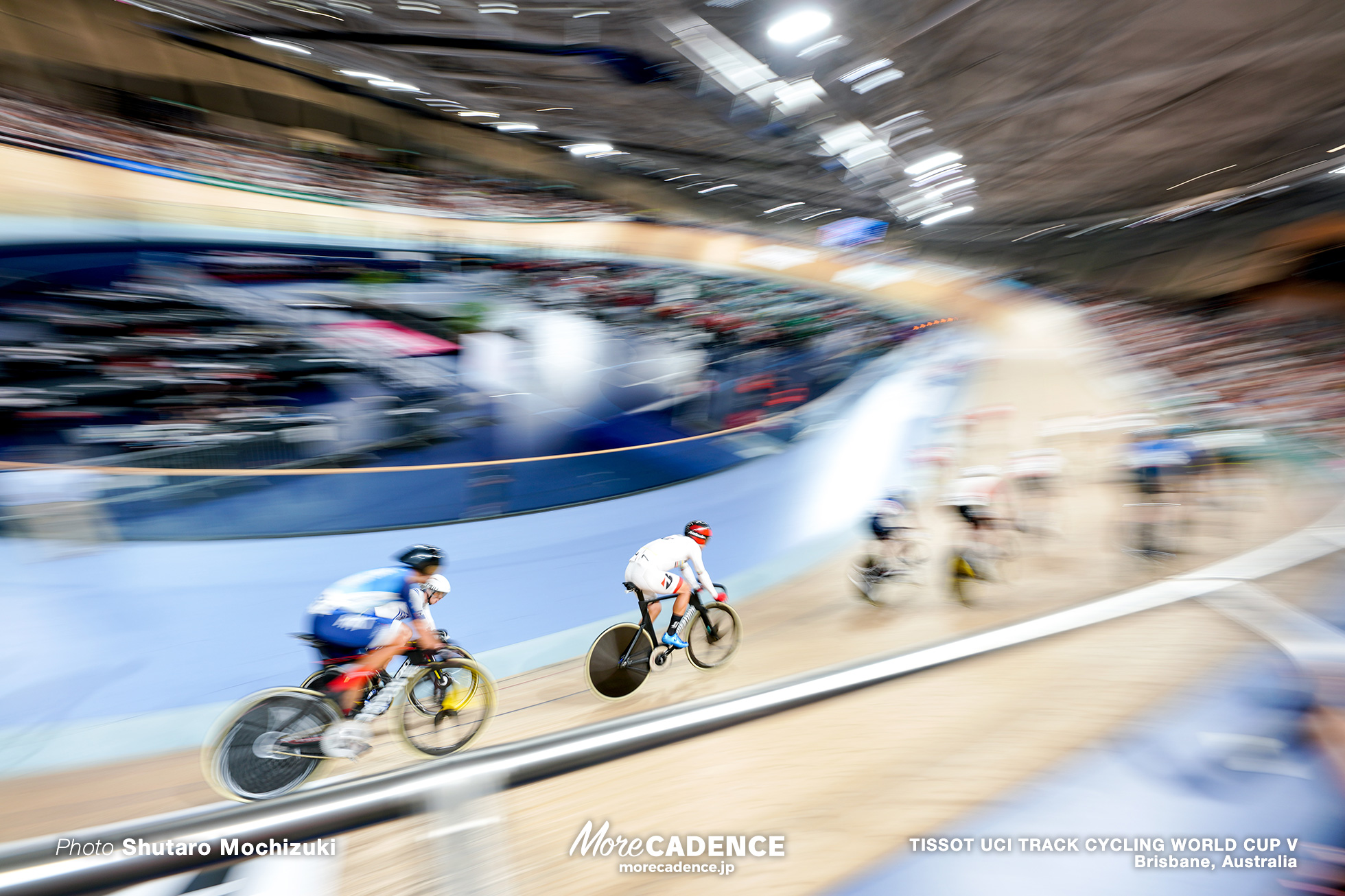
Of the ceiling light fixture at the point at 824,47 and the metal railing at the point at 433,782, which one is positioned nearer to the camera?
the metal railing at the point at 433,782

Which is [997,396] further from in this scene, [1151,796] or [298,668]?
[298,668]

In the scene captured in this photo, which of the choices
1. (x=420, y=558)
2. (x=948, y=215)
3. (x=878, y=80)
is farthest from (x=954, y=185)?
(x=420, y=558)

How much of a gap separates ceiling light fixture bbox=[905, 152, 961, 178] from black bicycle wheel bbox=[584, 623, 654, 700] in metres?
8.16

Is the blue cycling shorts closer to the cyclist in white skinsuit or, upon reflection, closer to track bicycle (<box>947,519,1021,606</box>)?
track bicycle (<box>947,519,1021,606</box>)

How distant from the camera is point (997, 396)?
8.33 m

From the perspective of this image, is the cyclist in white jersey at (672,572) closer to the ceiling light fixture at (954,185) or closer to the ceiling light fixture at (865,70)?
the ceiling light fixture at (865,70)

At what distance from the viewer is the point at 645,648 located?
3.21m

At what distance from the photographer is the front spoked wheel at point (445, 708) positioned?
2646 millimetres

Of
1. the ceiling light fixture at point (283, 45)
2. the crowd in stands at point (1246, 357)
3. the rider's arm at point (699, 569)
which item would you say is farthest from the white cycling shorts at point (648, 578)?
the ceiling light fixture at point (283, 45)

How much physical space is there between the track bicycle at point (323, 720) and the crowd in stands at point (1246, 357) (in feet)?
29.4

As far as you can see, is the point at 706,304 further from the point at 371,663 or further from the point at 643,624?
the point at 371,663

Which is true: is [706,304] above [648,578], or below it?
above

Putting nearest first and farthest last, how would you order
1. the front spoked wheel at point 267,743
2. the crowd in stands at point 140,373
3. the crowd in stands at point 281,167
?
the front spoked wheel at point 267,743 < the crowd in stands at point 140,373 < the crowd in stands at point 281,167

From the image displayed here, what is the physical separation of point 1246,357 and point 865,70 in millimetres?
7226
